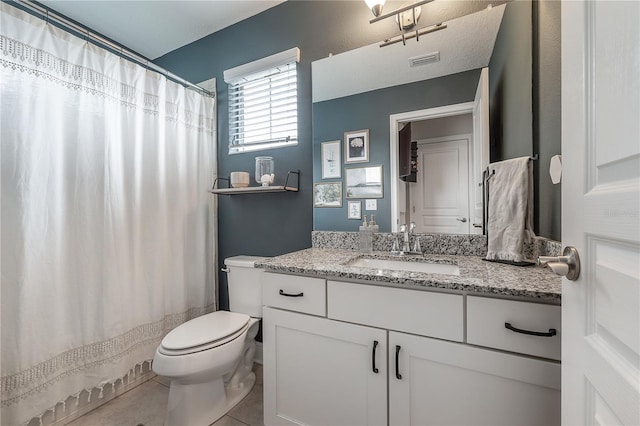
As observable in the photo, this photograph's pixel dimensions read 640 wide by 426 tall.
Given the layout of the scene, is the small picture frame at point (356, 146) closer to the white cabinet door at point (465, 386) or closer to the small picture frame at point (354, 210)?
the small picture frame at point (354, 210)

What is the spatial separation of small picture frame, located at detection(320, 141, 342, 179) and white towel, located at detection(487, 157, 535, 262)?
842mm

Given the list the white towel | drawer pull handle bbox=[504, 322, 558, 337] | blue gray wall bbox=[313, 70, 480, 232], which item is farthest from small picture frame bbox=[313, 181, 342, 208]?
drawer pull handle bbox=[504, 322, 558, 337]

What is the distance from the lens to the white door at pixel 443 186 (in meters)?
1.36

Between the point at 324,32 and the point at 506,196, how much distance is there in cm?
147

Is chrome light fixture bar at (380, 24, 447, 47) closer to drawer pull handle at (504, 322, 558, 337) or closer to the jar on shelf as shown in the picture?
the jar on shelf

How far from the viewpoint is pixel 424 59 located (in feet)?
4.68

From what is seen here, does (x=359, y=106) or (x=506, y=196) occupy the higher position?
(x=359, y=106)

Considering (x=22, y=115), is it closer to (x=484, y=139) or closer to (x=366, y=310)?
(x=366, y=310)

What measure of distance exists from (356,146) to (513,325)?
1170 mm

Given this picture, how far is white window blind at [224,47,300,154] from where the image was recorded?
1885mm

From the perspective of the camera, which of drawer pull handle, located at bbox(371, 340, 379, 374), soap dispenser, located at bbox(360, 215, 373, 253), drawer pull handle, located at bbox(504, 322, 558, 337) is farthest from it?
soap dispenser, located at bbox(360, 215, 373, 253)

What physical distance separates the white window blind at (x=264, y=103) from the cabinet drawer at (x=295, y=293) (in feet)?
3.38

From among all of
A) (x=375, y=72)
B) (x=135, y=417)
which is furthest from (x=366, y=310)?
(x=135, y=417)

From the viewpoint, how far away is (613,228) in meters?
0.42
